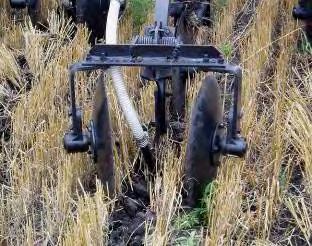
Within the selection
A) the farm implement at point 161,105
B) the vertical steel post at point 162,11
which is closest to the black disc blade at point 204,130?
the farm implement at point 161,105

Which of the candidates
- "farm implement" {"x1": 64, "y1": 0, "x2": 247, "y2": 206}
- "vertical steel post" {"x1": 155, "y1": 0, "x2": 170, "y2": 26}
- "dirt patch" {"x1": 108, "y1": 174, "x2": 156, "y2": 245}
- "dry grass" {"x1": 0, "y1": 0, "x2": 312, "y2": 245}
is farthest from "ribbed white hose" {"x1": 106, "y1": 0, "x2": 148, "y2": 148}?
"vertical steel post" {"x1": 155, "y1": 0, "x2": 170, "y2": 26}

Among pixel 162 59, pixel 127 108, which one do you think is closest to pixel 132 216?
pixel 127 108

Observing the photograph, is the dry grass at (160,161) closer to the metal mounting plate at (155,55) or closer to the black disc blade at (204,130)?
the black disc blade at (204,130)

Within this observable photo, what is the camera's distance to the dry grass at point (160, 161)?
2.46 m

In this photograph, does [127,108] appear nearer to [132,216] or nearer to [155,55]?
[155,55]

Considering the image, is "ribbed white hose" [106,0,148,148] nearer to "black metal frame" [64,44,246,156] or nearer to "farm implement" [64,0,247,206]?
"farm implement" [64,0,247,206]

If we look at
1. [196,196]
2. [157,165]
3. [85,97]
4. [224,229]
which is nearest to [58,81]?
[85,97]

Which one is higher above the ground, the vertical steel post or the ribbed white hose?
the vertical steel post

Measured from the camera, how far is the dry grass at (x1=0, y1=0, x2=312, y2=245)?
2.46 metres

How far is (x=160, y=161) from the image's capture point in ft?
9.25

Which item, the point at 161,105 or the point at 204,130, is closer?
the point at 204,130

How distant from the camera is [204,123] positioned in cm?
254

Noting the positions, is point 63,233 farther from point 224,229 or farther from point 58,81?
point 58,81

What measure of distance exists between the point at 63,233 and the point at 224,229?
600mm
